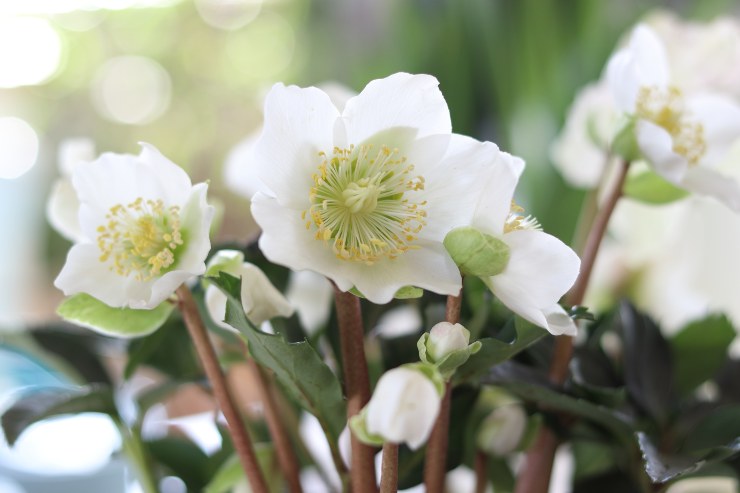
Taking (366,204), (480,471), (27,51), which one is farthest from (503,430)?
(27,51)

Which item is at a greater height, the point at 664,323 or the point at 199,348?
the point at 199,348

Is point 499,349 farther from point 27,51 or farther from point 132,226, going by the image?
point 27,51

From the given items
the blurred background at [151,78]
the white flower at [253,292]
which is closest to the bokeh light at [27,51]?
the blurred background at [151,78]

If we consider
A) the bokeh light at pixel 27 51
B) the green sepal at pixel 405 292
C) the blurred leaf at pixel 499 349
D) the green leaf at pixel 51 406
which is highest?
the green sepal at pixel 405 292

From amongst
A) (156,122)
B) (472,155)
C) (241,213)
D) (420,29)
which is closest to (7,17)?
(156,122)

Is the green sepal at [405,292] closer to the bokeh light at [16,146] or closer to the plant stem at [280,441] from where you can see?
the plant stem at [280,441]

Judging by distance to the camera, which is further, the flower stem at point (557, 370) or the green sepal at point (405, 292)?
the flower stem at point (557, 370)

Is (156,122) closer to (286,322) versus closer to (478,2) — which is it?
(478,2)
